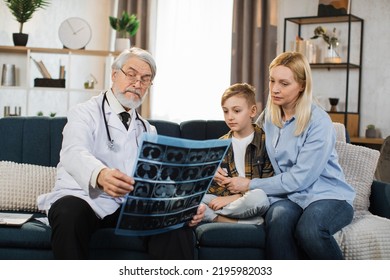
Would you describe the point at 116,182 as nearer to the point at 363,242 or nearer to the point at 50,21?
the point at 363,242

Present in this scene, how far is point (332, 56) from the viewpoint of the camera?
5.24m

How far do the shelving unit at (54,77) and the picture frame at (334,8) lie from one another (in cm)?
183

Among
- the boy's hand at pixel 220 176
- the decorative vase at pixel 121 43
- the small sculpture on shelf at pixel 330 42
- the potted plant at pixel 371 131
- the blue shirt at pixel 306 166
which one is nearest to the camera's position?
the blue shirt at pixel 306 166

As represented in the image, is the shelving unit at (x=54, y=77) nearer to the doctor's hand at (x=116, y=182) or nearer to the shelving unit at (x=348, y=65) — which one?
the shelving unit at (x=348, y=65)

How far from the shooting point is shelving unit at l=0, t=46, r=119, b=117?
5.82 meters

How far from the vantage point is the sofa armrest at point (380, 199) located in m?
2.82

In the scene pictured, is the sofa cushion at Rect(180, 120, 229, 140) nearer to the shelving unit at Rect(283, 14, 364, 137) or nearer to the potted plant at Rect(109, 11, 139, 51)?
the shelving unit at Rect(283, 14, 364, 137)

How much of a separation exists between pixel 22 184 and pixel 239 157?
1.00 meters

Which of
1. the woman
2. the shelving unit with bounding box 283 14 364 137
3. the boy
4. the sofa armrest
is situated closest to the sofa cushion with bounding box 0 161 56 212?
the boy

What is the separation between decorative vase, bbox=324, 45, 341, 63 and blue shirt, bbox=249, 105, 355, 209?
8.77 ft

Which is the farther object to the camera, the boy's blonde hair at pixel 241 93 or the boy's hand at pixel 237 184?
the boy's blonde hair at pixel 241 93

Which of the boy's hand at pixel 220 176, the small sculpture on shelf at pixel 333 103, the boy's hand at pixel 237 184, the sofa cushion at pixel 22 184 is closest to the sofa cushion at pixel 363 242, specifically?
the boy's hand at pixel 237 184

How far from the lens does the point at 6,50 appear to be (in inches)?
217
